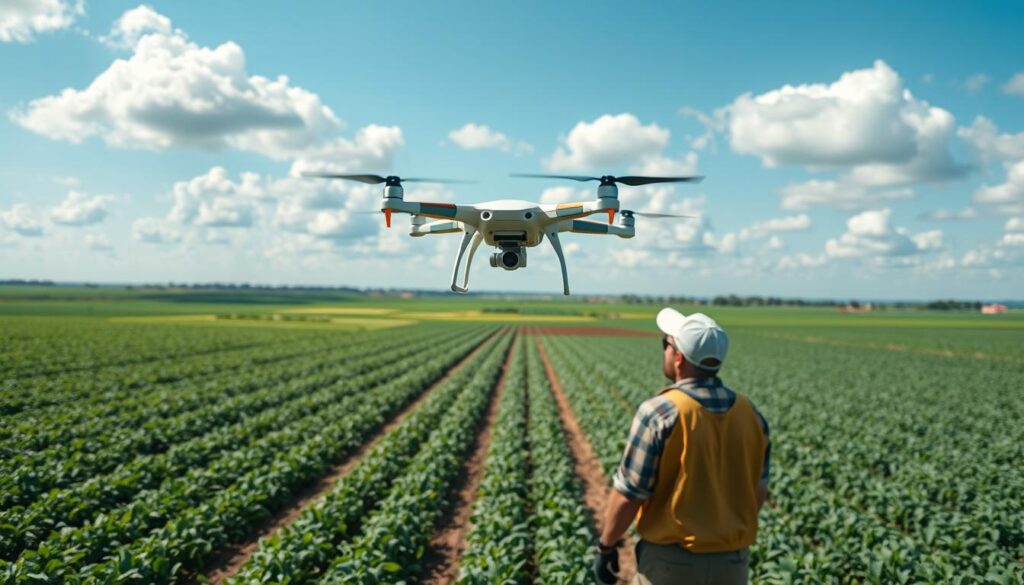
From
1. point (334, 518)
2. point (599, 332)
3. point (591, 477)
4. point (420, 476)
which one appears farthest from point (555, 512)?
point (599, 332)

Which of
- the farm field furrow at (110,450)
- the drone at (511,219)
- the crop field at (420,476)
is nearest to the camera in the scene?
the drone at (511,219)

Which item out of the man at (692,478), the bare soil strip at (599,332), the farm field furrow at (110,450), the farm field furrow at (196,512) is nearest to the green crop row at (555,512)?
the man at (692,478)

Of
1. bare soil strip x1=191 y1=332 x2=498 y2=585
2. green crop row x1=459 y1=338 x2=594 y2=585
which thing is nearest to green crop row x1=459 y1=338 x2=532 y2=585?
green crop row x1=459 y1=338 x2=594 y2=585

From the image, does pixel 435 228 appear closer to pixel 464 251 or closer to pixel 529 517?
pixel 464 251

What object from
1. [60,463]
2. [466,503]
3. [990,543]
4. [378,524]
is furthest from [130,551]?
[990,543]

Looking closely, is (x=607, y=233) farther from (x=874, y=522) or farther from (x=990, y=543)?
(x=990, y=543)

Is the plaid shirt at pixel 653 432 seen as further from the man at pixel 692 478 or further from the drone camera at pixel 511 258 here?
the drone camera at pixel 511 258

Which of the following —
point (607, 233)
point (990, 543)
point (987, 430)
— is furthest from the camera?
point (987, 430)
